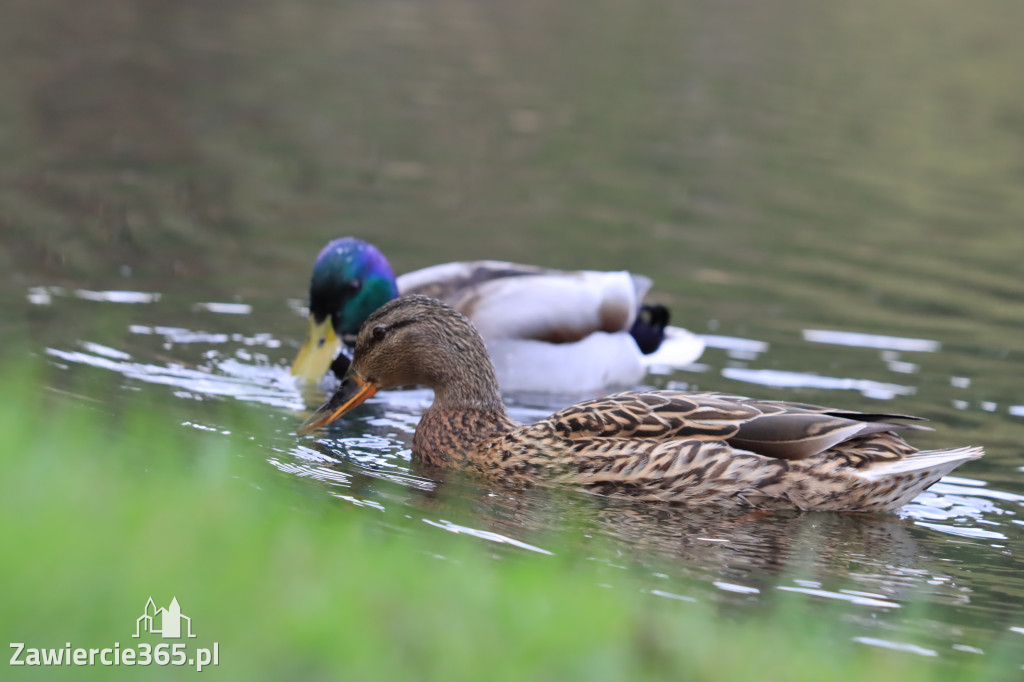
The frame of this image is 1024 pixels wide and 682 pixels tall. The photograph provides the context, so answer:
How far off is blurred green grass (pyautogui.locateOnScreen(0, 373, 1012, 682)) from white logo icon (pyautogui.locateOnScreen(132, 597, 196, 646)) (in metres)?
0.03

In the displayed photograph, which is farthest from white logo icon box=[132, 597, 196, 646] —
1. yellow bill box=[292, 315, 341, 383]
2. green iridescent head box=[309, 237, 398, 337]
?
green iridescent head box=[309, 237, 398, 337]

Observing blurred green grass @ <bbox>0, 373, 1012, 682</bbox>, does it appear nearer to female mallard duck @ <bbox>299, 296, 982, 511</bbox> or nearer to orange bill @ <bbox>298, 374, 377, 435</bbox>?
female mallard duck @ <bbox>299, 296, 982, 511</bbox>

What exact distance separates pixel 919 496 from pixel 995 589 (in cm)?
138

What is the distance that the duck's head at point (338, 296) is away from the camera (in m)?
8.59

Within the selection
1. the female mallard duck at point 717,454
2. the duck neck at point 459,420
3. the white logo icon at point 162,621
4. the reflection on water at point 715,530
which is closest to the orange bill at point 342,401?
the reflection on water at point 715,530

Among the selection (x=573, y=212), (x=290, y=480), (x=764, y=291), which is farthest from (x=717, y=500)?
(x=573, y=212)

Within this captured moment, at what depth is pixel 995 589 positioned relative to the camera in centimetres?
564

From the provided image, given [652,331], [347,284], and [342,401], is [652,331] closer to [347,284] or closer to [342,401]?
[347,284]

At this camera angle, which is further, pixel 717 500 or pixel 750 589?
pixel 717 500

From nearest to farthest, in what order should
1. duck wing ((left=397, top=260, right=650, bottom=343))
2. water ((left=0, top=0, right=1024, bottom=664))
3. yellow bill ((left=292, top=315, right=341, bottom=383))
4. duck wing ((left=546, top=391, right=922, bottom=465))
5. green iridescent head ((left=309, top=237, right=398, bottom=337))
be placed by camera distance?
water ((left=0, top=0, right=1024, bottom=664)) < duck wing ((left=546, top=391, right=922, bottom=465)) < yellow bill ((left=292, top=315, right=341, bottom=383)) < green iridescent head ((left=309, top=237, right=398, bottom=337)) < duck wing ((left=397, top=260, right=650, bottom=343))

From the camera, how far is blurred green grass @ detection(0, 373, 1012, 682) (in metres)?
3.38

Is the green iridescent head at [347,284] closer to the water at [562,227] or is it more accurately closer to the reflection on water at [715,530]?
the water at [562,227]

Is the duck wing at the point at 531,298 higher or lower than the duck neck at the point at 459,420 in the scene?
higher

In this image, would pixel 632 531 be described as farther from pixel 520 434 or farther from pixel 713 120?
pixel 713 120
